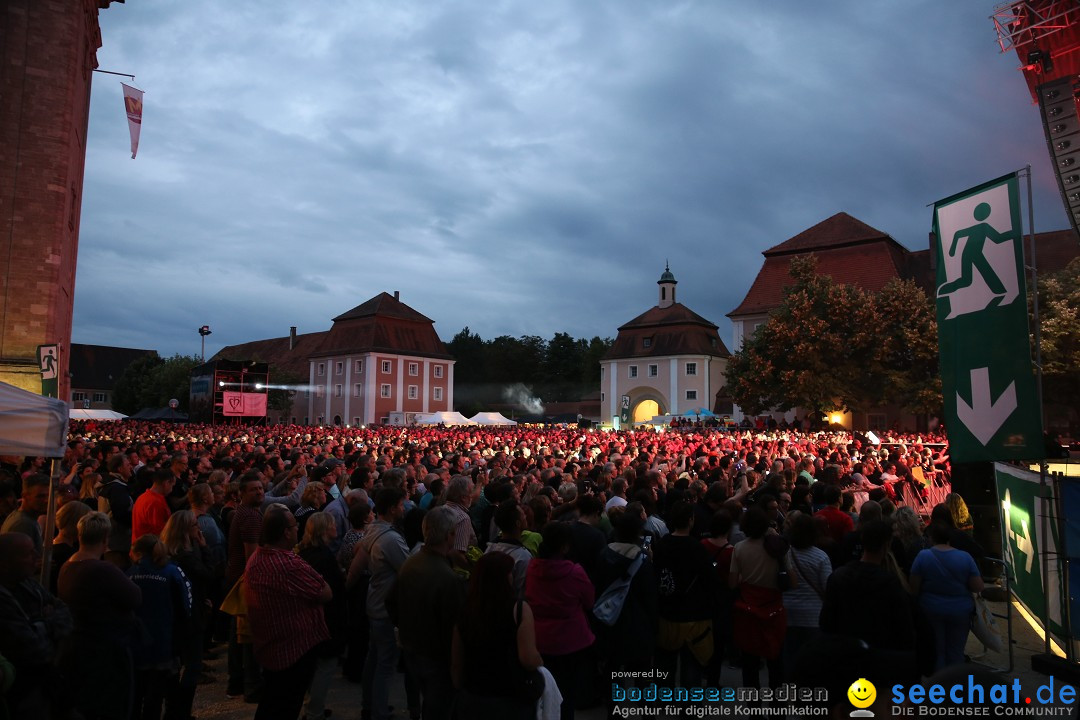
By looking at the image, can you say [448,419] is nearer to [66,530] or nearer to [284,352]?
[284,352]

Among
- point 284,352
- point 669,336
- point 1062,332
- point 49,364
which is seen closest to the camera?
point 49,364

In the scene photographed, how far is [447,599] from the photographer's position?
4023 mm

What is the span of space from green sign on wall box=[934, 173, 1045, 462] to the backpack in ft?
12.9

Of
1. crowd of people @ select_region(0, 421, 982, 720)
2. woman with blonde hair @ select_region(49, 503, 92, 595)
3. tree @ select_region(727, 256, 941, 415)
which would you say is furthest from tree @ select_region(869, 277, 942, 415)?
woman with blonde hair @ select_region(49, 503, 92, 595)

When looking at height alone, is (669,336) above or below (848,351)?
above

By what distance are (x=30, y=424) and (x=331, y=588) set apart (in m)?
2.53

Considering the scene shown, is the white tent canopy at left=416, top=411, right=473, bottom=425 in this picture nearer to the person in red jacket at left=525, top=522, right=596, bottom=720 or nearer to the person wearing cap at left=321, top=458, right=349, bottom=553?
the person wearing cap at left=321, top=458, right=349, bottom=553

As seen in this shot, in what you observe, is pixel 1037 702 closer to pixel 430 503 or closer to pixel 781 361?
pixel 430 503

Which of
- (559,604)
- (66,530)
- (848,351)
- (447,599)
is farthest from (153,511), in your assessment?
(848,351)

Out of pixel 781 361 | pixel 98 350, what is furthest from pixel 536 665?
pixel 98 350

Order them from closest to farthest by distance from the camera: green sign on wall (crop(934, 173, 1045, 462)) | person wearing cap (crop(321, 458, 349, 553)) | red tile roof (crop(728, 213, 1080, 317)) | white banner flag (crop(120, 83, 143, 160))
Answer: green sign on wall (crop(934, 173, 1045, 462)) < person wearing cap (crop(321, 458, 349, 553)) < white banner flag (crop(120, 83, 143, 160)) < red tile roof (crop(728, 213, 1080, 317))

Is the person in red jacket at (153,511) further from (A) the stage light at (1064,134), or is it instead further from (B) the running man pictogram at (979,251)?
(A) the stage light at (1064,134)

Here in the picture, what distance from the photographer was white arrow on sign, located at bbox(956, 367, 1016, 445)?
21.0ft

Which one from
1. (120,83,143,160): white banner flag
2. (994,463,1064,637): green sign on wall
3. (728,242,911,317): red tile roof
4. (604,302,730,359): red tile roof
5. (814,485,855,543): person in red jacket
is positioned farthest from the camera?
(604,302,730,359): red tile roof
